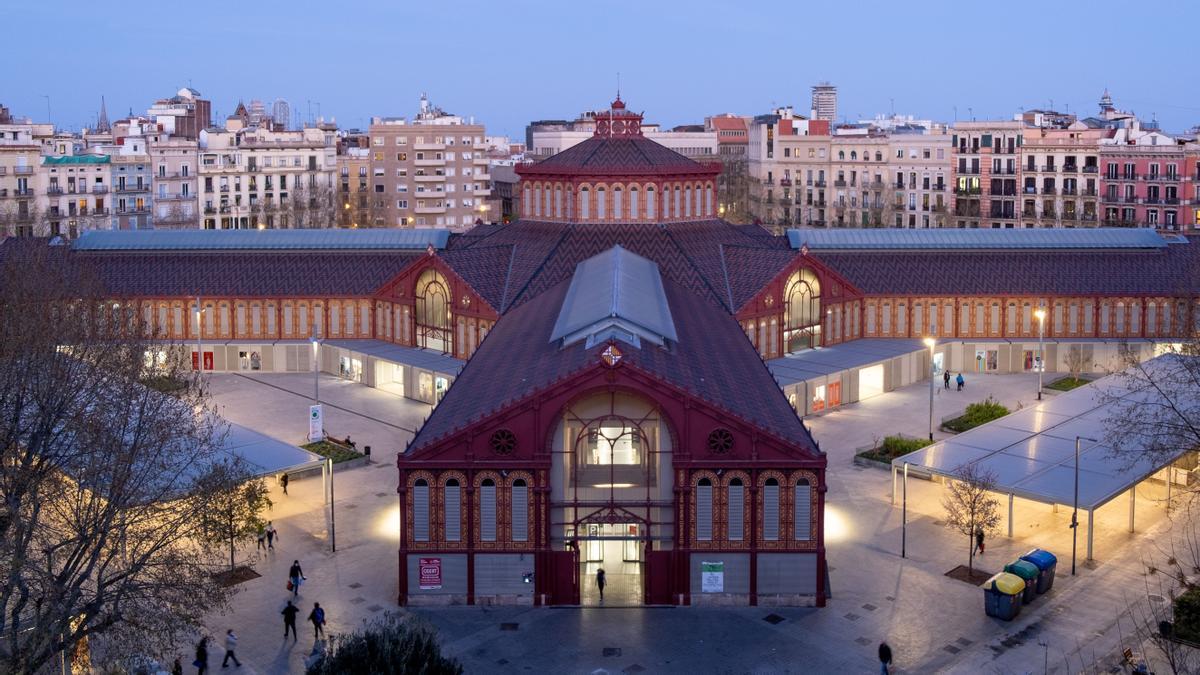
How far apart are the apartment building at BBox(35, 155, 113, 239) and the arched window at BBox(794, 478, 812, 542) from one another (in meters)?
93.1

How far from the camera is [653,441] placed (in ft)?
147

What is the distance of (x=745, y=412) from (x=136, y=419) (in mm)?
20788

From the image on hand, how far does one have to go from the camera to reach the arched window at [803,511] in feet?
144

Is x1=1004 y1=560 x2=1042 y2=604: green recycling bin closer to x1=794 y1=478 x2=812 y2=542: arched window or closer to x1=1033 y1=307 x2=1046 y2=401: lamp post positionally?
x1=794 y1=478 x2=812 y2=542: arched window

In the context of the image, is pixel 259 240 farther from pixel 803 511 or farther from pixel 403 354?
pixel 803 511

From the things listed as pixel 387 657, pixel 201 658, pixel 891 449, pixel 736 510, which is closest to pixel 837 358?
Result: pixel 891 449

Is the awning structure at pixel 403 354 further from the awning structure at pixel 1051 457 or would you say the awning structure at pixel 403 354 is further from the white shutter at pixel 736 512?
the white shutter at pixel 736 512

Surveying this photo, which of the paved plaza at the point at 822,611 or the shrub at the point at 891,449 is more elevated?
the shrub at the point at 891,449

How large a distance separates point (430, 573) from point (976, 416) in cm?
3399

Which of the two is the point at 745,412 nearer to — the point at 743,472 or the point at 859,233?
the point at 743,472

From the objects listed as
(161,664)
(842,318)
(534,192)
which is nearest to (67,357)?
(161,664)

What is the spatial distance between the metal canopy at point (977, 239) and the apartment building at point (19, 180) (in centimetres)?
7010

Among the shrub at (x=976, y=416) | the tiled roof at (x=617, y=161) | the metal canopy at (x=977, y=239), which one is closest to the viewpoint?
the shrub at (x=976, y=416)

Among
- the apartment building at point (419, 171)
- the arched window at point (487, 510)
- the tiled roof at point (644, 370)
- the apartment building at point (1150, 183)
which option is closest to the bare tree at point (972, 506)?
the tiled roof at point (644, 370)
